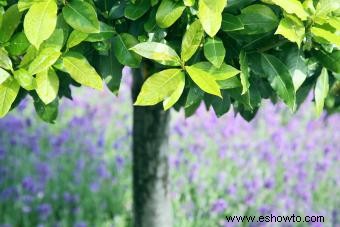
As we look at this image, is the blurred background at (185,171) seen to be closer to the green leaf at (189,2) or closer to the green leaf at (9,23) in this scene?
the green leaf at (9,23)

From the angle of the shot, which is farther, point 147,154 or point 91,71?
point 147,154

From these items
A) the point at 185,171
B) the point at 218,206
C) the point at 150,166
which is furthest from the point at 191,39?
the point at 185,171

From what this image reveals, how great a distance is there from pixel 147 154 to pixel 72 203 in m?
1.59

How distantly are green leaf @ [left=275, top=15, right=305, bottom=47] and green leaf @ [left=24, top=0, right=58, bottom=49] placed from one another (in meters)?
0.42

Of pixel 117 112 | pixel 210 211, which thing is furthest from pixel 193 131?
pixel 210 211

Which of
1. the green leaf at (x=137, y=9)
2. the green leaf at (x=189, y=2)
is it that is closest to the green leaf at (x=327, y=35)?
the green leaf at (x=189, y=2)

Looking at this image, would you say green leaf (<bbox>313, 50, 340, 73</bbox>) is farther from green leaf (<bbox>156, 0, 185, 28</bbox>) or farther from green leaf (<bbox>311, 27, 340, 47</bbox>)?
green leaf (<bbox>156, 0, 185, 28</bbox>)

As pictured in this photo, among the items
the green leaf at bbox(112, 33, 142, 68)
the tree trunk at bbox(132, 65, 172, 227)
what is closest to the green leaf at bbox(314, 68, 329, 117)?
the green leaf at bbox(112, 33, 142, 68)

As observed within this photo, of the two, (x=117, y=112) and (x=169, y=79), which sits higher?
(x=169, y=79)

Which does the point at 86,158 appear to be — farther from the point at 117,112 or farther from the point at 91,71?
the point at 91,71

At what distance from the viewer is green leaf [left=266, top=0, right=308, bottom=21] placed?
1035 millimetres

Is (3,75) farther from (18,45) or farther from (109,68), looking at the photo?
(109,68)

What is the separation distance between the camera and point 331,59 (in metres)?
1.20

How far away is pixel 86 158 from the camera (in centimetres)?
429
